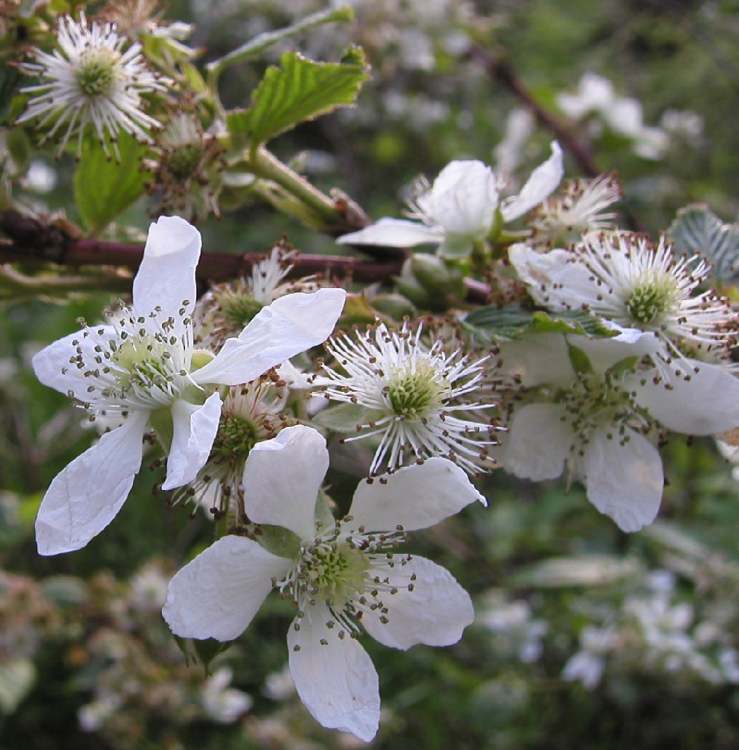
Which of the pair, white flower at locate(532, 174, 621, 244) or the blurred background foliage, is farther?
the blurred background foliage

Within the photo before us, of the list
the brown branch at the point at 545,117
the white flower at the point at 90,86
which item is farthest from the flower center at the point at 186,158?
A: the brown branch at the point at 545,117

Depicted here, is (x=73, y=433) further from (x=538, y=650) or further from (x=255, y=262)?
(x=255, y=262)

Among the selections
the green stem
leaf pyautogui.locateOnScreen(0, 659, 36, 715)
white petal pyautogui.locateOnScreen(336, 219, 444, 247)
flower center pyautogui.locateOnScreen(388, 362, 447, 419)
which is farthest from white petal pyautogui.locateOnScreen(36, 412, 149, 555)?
leaf pyautogui.locateOnScreen(0, 659, 36, 715)

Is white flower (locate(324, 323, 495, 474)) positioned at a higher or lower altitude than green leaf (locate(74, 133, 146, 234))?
lower

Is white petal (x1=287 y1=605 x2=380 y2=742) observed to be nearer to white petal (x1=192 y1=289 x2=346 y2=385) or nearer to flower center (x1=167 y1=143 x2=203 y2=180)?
white petal (x1=192 y1=289 x2=346 y2=385)

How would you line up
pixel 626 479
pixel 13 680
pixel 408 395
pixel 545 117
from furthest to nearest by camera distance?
1. pixel 545 117
2. pixel 13 680
3. pixel 626 479
4. pixel 408 395

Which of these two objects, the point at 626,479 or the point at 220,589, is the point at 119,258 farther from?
the point at 626,479

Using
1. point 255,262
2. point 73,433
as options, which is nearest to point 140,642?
point 73,433

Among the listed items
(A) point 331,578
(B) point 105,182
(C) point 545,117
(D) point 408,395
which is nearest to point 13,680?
(B) point 105,182
